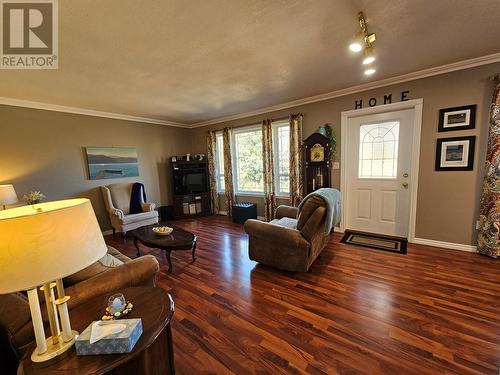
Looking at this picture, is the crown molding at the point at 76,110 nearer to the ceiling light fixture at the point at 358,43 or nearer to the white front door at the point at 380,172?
the white front door at the point at 380,172

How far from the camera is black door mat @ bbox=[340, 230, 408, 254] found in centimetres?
310

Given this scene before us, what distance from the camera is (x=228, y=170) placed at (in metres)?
5.14

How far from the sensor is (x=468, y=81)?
8.79 ft

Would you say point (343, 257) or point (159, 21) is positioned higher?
point (159, 21)

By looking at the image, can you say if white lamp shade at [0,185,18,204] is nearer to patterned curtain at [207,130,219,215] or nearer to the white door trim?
patterned curtain at [207,130,219,215]

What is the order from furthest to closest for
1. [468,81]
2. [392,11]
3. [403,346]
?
[468,81] → [392,11] → [403,346]

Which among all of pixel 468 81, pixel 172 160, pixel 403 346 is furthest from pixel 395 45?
pixel 172 160

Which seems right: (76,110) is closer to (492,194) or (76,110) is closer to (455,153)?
(455,153)

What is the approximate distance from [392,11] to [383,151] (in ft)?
7.05

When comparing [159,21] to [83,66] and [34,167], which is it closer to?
[83,66]

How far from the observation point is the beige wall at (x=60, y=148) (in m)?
3.28

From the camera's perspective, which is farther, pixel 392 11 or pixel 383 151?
pixel 383 151

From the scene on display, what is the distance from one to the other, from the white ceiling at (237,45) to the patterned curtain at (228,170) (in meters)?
1.61

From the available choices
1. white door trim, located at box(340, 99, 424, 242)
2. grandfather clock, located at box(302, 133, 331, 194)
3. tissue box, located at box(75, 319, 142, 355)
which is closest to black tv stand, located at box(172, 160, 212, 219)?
grandfather clock, located at box(302, 133, 331, 194)
